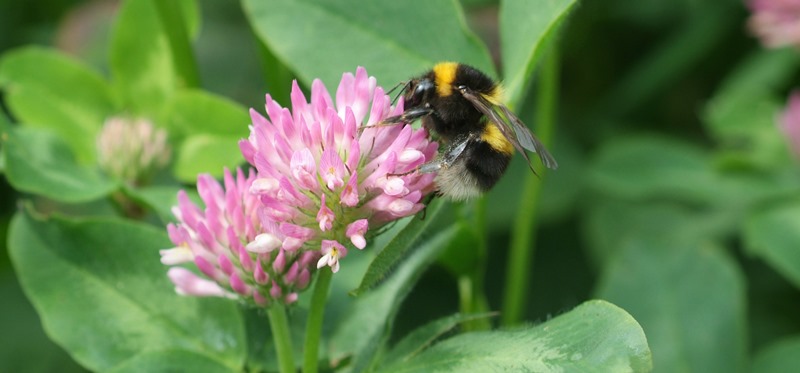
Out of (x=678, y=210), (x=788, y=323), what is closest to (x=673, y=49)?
(x=678, y=210)

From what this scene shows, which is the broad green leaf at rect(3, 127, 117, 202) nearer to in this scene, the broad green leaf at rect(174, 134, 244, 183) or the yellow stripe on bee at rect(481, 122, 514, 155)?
the broad green leaf at rect(174, 134, 244, 183)

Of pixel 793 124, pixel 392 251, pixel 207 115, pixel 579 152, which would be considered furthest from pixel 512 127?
pixel 579 152

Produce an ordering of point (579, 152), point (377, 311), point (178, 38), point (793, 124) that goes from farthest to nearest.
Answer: point (579, 152), point (793, 124), point (178, 38), point (377, 311)

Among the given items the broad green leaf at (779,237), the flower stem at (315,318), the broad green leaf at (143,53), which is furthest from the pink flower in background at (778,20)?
the flower stem at (315,318)

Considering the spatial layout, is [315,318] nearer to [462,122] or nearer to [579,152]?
[462,122]

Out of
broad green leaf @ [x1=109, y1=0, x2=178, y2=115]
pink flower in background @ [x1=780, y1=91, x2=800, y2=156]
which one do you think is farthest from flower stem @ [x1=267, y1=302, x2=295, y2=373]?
pink flower in background @ [x1=780, y1=91, x2=800, y2=156]

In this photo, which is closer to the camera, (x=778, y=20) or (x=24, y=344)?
(x=24, y=344)
